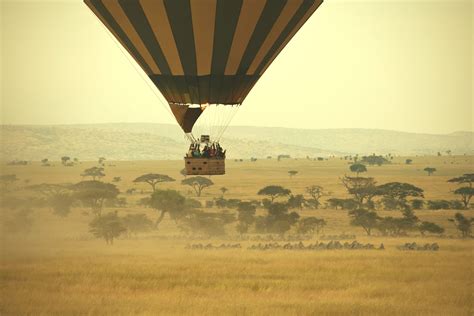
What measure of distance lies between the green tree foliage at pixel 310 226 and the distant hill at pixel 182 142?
119 ft

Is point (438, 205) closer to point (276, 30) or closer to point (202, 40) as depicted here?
point (276, 30)

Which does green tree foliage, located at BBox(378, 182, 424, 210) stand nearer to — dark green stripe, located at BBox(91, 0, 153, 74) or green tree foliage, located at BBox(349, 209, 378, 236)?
green tree foliage, located at BBox(349, 209, 378, 236)

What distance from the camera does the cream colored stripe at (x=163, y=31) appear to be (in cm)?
1566

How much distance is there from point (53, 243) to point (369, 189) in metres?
19.1

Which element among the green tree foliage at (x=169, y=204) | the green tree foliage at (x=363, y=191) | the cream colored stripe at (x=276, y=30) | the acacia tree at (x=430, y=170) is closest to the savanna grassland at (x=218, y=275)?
the green tree foliage at (x=169, y=204)

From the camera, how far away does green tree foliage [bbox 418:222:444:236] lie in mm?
40406

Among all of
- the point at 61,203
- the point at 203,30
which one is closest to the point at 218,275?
the point at 203,30

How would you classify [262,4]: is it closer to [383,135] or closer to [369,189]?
[369,189]

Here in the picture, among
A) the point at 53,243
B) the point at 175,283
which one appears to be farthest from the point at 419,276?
the point at 53,243

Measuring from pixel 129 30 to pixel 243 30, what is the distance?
5.87ft

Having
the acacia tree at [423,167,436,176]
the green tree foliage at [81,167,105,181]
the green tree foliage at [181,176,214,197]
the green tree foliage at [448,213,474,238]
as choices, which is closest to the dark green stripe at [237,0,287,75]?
the green tree foliage at [448,213,474,238]

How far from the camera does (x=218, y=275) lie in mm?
29969

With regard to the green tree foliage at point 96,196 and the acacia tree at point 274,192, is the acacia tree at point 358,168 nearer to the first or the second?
the acacia tree at point 274,192

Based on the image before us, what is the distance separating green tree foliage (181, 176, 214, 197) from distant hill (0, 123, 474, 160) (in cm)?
2448
